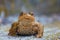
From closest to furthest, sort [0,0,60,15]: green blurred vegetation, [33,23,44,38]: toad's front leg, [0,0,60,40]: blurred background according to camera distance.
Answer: [33,23,44,38]: toad's front leg
[0,0,60,40]: blurred background
[0,0,60,15]: green blurred vegetation

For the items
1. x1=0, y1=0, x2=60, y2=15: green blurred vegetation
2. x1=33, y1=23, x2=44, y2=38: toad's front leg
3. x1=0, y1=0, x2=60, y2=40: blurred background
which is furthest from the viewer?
x1=0, y1=0, x2=60, y2=15: green blurred vegetation

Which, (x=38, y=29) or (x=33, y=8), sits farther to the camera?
(x=33, y=8)

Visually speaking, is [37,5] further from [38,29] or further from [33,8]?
[38,29]

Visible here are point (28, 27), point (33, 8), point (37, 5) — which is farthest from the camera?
point (37, 5)

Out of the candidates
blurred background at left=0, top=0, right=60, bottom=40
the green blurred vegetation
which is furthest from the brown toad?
the green blurred vegetation

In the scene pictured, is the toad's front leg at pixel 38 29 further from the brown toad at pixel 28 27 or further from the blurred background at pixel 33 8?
the blurred background at pixel 33 8

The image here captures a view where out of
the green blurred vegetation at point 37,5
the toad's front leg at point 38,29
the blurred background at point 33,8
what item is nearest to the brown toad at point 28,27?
the toad's front leg at point 38,29

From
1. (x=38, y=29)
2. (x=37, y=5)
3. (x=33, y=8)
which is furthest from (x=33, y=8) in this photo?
(x=38, y=29)

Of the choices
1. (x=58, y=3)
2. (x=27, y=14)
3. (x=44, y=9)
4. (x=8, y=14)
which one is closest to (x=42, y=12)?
(x=44, y=9)

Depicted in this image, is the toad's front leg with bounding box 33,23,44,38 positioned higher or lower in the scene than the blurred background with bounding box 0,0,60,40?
lower

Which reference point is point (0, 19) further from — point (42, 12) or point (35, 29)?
point (35, 29)

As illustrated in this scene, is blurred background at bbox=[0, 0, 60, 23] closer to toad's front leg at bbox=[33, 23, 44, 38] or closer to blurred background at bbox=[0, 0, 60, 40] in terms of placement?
blurred background at bbox=[0, 0, 60, 40]
